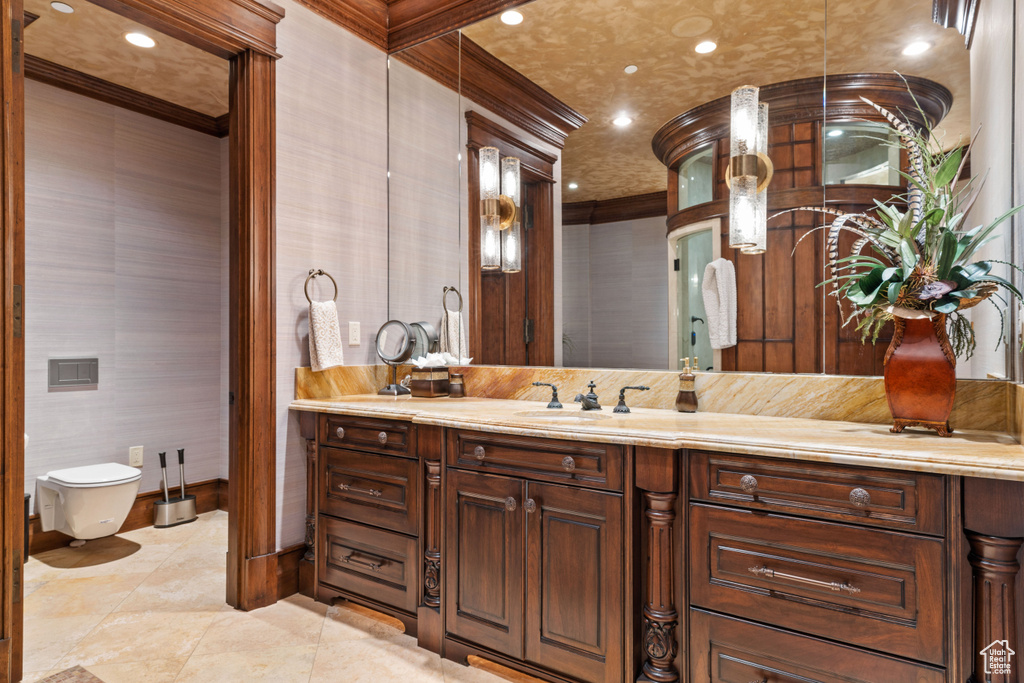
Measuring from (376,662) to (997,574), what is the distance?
1.77 m

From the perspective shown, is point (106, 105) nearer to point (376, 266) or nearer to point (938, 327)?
point (376, 266)

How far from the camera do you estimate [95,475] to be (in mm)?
2945

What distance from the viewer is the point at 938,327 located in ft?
4.70

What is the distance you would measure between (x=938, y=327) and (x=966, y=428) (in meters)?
0.39

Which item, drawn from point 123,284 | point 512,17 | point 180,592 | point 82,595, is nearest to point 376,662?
point 180,592

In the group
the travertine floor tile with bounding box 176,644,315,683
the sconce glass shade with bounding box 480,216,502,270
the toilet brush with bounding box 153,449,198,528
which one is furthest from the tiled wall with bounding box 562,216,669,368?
the toilet brush with bounding box 153,449,198,528

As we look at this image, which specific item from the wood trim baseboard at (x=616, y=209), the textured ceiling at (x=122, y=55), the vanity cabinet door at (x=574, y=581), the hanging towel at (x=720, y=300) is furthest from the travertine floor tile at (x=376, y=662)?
the textured ceiling at (x=122, y=55)

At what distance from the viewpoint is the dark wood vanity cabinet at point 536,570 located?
158cm

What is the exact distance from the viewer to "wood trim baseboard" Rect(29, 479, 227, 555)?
2.98 metres

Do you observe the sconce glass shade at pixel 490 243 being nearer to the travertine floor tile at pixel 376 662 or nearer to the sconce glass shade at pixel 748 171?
the sconce glass shade at pixel 748 171

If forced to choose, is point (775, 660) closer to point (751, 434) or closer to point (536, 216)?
point (751, 434)

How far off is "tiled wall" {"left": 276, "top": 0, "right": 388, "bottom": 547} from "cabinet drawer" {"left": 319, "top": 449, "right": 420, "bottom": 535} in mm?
276

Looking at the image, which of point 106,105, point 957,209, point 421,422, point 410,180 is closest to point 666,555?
point 421,422

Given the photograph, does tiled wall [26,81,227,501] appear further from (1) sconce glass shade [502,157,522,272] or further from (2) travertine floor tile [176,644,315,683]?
(1) sconce glass shade [502,157,522,272]
